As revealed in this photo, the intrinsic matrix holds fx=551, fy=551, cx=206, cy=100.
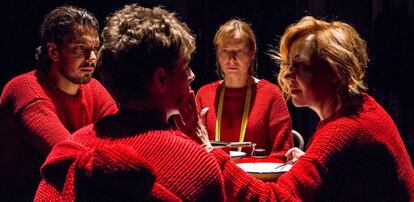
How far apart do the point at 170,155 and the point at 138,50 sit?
0.25m

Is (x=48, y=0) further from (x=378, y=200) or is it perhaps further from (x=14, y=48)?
(x=378, y=200)

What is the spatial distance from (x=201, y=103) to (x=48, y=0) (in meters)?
1.55

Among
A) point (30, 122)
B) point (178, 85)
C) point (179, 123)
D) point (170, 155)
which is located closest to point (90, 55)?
point (30, 122)

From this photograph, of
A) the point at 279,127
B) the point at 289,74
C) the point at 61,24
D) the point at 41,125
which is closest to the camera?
the point at 289,74

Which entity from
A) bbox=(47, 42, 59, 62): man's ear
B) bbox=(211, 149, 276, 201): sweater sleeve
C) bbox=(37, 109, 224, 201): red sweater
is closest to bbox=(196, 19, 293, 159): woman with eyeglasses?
bbox=(47, 42, 59, 62): man's ear

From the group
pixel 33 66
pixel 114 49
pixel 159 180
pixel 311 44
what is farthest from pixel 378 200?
pixel 33 66

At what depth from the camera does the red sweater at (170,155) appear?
117 centimetres

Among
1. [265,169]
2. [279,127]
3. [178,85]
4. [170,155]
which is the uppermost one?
[178,85]

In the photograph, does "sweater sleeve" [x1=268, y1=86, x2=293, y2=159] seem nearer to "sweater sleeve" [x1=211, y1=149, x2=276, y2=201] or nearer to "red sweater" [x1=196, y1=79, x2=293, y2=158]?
"red sweater" [x1=196, y1=79, x2=293, y2=158]

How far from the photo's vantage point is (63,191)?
3.89 ft

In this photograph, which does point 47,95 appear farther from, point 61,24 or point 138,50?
point 138,50

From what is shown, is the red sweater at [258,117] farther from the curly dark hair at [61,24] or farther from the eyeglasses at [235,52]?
the curly dark hair at [61,24]

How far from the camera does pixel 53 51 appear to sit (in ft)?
7.98

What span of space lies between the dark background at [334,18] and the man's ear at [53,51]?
1.98 meters
